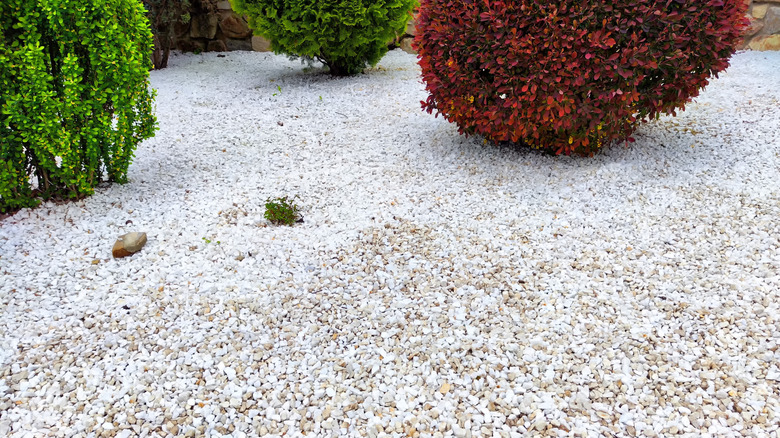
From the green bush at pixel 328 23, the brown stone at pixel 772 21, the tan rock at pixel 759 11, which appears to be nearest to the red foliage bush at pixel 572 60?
the green bush at pixel 328 23

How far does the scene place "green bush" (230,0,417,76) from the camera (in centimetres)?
664

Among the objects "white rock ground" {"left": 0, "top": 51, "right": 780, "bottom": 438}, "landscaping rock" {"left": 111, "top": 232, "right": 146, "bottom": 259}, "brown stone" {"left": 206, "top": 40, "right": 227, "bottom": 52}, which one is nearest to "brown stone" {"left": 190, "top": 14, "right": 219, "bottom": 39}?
"brown stone" {"left": 206, "top": 40, "right": 227, "bottom": 52}

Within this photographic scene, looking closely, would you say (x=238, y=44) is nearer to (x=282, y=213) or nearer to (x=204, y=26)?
(x=204, y=26)

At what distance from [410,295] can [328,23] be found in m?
4.95

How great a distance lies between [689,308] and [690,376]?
529 mm

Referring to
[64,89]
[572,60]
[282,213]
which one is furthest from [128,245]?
[572,60]

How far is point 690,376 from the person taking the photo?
2350 mm

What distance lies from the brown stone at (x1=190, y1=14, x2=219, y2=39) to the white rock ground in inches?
213

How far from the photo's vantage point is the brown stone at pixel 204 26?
9.41 m

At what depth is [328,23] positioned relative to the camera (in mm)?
6805

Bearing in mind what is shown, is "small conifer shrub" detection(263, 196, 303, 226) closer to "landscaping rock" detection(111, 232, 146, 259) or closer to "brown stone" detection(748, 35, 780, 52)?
"landscaping rock" detection(111, 232, 146, 259)

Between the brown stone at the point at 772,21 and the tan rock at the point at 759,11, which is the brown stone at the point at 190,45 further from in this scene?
the brown stone at the point at 772,21

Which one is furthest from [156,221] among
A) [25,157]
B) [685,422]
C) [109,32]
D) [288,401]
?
[685,422]

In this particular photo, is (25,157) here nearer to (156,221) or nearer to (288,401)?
(156,221)
